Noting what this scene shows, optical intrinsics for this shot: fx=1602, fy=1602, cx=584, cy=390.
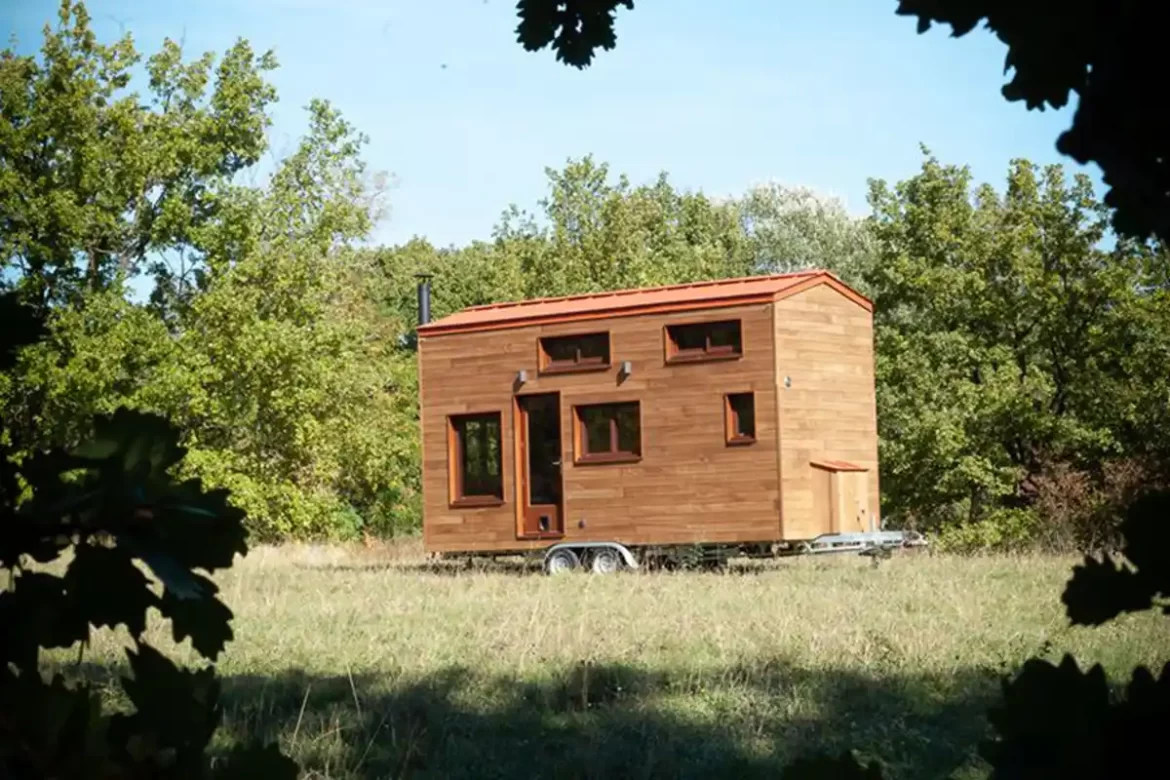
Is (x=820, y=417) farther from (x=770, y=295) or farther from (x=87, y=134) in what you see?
(x=87, y=134)

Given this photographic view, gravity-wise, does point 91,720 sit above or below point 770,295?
below

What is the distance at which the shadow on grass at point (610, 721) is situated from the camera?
243 inches

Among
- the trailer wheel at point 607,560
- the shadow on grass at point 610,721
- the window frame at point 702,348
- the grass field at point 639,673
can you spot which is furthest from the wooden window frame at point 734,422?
the shadow on grass at point 610,721

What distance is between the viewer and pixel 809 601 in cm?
1246

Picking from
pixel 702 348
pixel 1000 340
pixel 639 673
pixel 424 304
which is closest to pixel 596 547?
pixel 702 348

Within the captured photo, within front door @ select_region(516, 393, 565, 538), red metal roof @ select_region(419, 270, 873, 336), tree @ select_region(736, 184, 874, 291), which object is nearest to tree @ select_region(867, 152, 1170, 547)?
red metal roof @ select_region(419, 270, 873, 336)

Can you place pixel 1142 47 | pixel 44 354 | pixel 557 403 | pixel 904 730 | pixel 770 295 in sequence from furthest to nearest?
pixel 44 354, pixel 557 403, pixel 770 295, pixel 904 730, pixel 1142 47

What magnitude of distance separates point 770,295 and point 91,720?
18.8 meters

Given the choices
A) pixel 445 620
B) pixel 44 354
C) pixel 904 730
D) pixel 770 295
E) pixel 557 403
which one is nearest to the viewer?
pixel 904 730

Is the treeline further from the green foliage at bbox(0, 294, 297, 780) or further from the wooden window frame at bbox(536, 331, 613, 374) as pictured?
the green foliage at bbox(0, 294, 297, 780)

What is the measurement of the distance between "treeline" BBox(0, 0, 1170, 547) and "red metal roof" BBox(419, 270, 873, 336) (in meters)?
5.72

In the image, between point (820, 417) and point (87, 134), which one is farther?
point (87, 134)

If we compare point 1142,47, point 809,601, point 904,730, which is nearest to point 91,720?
point 1142,47

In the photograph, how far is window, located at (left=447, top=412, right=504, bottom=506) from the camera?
21828mm
